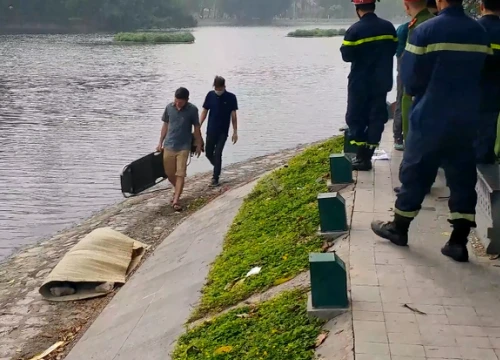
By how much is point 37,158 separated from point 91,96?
13060 millimetres

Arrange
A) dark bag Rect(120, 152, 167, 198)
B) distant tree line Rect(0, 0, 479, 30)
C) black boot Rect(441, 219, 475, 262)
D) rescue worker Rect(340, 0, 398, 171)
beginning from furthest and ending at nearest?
distant tree line Rect(0, 0, 479, 30), dark bag Rect(120, 152, 167, 198), rescue worker Rect(340, 0, 398, 171), black boot Rect(441, 219, 475, 262)

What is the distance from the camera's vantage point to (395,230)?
6129 millimetres

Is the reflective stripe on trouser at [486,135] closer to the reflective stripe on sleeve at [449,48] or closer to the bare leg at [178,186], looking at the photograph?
the reflective stripe on sleeve at [449,48]

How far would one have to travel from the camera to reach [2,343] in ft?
24.1

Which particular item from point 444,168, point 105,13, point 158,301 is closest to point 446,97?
point 444,168

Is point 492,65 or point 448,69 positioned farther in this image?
point 492,65

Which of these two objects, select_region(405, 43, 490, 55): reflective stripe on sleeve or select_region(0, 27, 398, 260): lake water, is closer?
select_region(405, 43, 490, 55): reflective stripe on sleeve

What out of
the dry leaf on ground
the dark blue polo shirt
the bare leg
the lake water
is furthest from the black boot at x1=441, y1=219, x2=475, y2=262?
the lake water

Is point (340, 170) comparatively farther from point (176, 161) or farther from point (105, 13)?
point (105, 13)

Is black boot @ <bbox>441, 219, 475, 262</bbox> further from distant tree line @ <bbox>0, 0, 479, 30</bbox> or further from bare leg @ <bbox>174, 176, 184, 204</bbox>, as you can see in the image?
distant tree line @ <bbox>0, 0, 479, 30</bbox>

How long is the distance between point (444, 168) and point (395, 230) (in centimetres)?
74

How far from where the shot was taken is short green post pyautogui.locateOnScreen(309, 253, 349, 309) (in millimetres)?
4977

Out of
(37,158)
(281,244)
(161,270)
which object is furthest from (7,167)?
(281,244)

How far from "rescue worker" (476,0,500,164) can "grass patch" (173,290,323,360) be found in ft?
7.54
